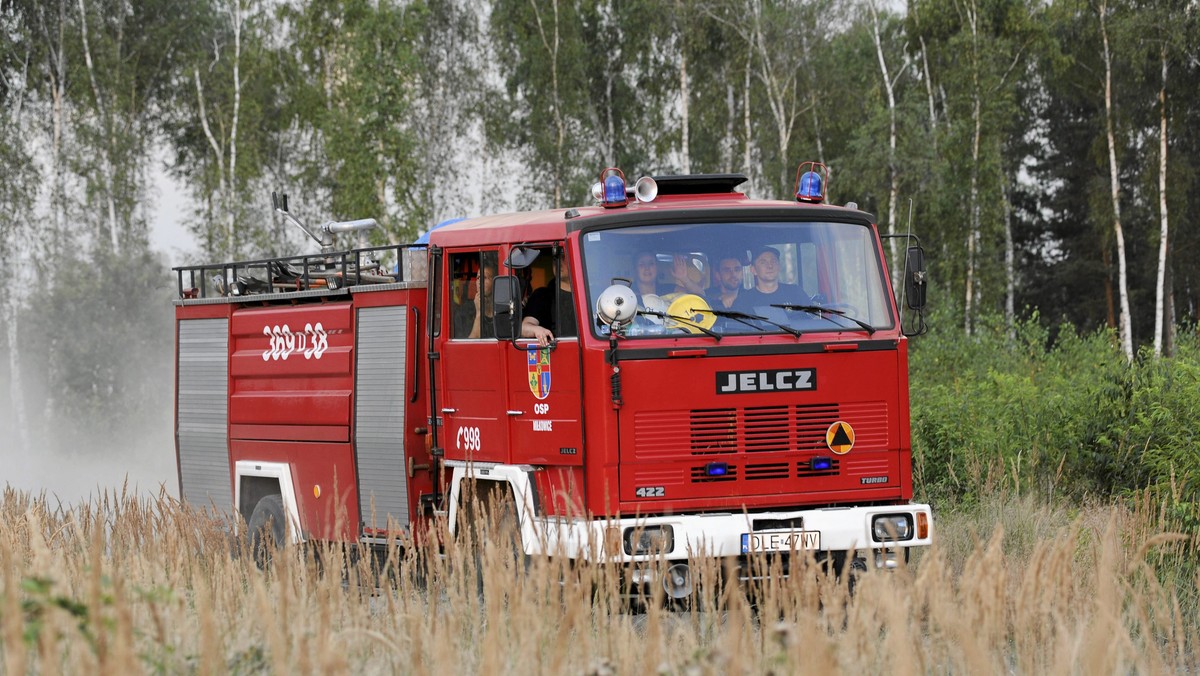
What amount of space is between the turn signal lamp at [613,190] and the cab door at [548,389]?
17.0 inches

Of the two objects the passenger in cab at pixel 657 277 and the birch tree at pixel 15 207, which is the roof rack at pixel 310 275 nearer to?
the passenger in cab at pixel 657 277

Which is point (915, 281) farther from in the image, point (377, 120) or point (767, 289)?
point (377, 120)

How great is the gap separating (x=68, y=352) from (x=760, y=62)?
18.5 m

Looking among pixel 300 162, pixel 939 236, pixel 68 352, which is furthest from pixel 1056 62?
pixel 68 352

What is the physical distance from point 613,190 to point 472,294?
1.25 m

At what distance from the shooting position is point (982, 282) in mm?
36031

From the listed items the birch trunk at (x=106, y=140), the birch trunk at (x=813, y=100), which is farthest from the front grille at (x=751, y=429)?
the birch trunk at (x=106, y=140)

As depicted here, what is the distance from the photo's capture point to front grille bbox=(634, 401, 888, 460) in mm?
8750

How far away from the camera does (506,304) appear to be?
8.95 metres

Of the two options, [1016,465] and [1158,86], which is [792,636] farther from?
[1158,86]

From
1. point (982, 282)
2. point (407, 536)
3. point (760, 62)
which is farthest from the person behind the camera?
point (760, 62)

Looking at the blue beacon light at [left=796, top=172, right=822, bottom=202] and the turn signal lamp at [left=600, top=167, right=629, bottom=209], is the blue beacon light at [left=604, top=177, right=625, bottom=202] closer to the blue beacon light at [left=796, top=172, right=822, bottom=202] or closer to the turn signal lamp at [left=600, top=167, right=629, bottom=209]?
the turn signal lamp at [left=600, top=167, right=629, bottom=209]

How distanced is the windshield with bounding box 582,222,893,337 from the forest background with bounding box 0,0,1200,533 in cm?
2302

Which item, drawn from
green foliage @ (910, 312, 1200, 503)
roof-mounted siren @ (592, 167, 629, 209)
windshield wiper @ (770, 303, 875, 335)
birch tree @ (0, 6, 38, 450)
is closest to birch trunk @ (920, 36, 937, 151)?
green foliage @ (910, 312, 1200, 503)
